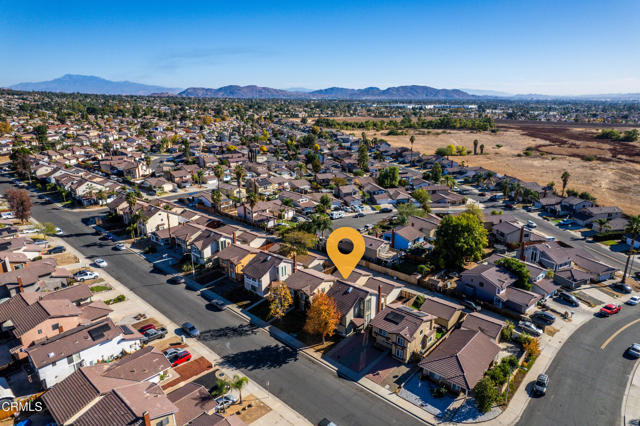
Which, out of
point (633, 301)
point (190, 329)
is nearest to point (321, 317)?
point (190, 329)

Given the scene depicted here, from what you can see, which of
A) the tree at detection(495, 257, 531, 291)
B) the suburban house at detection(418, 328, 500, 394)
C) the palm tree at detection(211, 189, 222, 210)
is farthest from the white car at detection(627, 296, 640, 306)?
the palm tree at detection(211, 189, 222, 210)

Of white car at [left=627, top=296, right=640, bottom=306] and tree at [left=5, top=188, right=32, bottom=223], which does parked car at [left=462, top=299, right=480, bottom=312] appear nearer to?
white car at [left=627, top=296, right=640, bottom=306]

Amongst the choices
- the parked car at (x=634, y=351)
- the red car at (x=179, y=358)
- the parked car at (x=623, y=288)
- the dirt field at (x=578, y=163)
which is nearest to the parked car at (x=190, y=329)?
the red car at (x=179, y=358)

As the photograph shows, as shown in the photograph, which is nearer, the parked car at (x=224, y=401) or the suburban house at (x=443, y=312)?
the parked car at (x=224, y=401)

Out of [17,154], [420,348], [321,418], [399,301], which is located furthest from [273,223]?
[17,154]

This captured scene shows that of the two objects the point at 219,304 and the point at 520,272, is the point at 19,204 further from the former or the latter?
the point at 520,272

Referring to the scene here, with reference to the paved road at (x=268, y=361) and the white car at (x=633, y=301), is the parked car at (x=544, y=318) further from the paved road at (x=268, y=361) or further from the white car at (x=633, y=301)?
the paved road at (x=268, y=361)
